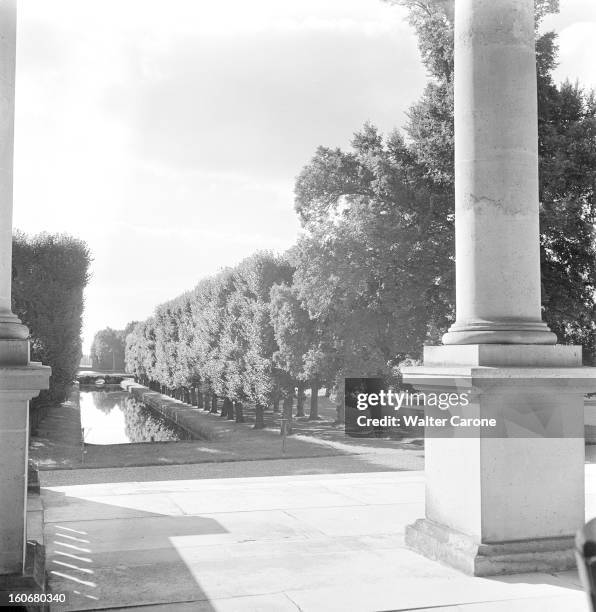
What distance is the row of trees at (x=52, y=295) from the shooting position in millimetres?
29188

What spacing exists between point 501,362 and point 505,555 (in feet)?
5.28

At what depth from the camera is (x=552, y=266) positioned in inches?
806

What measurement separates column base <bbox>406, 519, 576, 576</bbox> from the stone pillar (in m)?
0.01

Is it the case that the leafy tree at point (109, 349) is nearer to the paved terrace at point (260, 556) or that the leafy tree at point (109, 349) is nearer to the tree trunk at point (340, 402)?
the tree trunk at point (340, 402)

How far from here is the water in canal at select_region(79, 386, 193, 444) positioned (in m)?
39.6

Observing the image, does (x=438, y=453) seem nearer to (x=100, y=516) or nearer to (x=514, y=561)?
(x=514, y=561)

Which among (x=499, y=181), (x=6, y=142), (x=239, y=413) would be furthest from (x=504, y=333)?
(x=239, y=413)

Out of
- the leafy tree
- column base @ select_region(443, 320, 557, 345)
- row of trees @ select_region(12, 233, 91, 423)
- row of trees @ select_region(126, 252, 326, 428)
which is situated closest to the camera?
column base @ select_region(443, 320, 557, 345)

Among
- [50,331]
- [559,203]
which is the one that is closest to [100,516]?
[559,203]

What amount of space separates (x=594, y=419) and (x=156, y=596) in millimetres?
30768

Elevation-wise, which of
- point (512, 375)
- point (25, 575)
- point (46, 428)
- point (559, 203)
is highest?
point (559, 203)

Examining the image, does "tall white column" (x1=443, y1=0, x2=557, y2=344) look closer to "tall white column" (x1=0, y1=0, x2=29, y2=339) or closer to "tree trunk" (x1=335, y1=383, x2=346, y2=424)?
"tall white column" (x1=0, y1=0, x2=29, y2=339)

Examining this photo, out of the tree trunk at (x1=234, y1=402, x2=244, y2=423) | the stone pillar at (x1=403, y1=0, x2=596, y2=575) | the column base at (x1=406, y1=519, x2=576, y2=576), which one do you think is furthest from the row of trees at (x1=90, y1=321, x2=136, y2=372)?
the column base at (x1=406, y1=519, x2=576, y2=576)

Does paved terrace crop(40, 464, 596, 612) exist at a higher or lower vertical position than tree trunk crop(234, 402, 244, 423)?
higher
